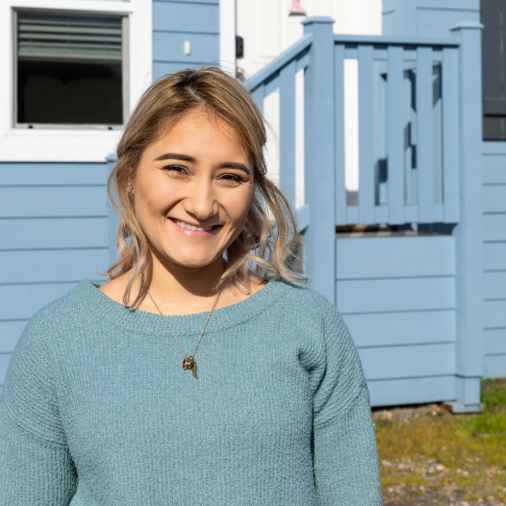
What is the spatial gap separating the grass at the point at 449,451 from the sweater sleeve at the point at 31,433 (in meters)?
2.19

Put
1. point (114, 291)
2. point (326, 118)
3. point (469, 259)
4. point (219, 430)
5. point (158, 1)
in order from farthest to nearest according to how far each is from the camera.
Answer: point (158, 1), point (469, 259), point (326, 118), point (114, 291), point (219, 430)

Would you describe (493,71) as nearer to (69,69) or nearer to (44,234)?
(69,69)

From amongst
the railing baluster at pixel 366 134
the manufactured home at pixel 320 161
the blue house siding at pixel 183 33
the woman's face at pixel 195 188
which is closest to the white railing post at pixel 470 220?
the manufactured home at pixel 320 161

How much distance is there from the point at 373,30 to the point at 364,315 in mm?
2222

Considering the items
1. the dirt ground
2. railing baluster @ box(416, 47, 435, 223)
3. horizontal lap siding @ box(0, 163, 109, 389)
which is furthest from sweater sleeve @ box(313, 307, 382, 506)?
horizontal lap siding @ box(0, 163, 109, 389)

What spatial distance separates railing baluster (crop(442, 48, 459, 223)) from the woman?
2.83 m

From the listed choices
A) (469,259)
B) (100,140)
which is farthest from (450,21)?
(100,140)

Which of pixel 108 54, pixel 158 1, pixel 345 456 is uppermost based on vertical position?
pixel 158 1

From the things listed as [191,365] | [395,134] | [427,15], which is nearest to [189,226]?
[191,365]

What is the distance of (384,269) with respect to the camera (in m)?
3.99

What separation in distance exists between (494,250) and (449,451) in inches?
65.7

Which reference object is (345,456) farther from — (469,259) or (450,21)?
(450,21)

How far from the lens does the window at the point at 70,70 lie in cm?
423

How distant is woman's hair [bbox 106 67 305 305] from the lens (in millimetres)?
1366
